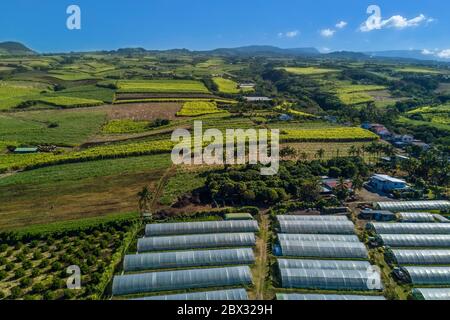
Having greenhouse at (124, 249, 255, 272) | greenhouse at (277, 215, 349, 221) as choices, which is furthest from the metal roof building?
greenhouse at (124, 249, 255, 272)

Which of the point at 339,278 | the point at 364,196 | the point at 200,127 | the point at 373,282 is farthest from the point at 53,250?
the point at 200,127

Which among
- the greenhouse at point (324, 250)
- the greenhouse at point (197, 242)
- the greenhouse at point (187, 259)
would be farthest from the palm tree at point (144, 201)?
the greenhouse at point (324, 250)

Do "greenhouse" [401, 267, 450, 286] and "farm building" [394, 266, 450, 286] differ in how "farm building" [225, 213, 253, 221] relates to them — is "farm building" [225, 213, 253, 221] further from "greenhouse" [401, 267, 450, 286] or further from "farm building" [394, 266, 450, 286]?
"greenhouse" [401, 267, 450, 286]

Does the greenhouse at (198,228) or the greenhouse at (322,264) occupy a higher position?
the greenhouse at (198,228)

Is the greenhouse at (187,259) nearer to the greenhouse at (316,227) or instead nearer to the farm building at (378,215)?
the greenhouse at (316,227)
